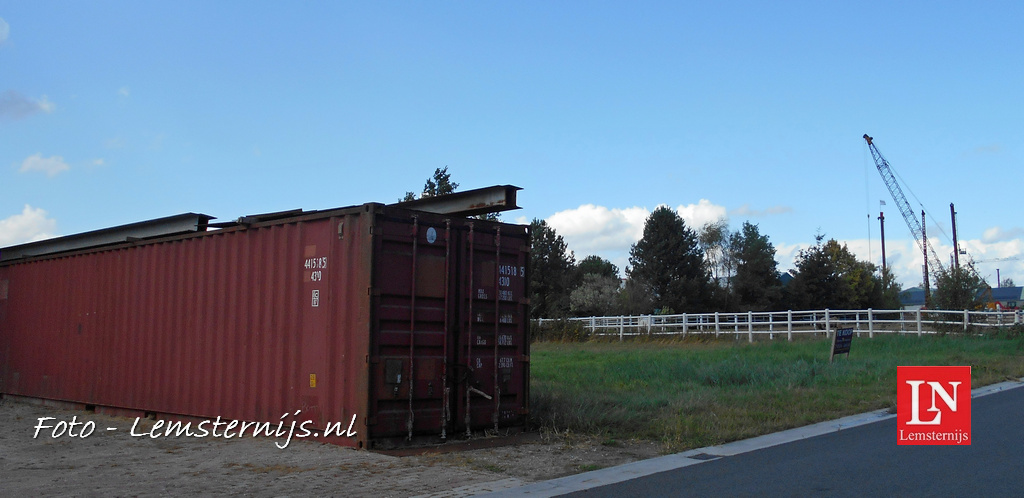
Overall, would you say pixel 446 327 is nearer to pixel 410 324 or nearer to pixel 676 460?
pixel 410 324

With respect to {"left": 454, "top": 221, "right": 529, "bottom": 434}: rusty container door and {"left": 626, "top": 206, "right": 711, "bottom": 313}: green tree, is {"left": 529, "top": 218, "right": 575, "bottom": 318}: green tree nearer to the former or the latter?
{"left": 626, "top": 206, "right": 711, "bottom": 313}: green tree

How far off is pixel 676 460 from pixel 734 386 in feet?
A: 21.0

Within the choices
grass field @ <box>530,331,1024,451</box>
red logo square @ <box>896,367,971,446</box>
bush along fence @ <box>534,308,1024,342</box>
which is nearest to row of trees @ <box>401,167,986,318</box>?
bush along fence @ <box>534,308,1024,342</box>

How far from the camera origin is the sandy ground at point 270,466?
23.2 feet

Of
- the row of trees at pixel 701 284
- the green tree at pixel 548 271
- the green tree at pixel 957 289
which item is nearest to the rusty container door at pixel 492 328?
the green tree at pixel 957 289

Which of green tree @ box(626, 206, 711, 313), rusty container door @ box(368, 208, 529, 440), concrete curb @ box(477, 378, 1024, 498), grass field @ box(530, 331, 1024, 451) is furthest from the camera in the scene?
green tree @ box(626, 206, 711, 313)

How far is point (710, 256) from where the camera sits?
258ft

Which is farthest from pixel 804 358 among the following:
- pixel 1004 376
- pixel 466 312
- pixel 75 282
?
pixel 75 282

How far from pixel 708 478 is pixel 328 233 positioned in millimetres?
5277

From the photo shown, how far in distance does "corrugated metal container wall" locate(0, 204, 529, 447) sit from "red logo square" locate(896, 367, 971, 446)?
486cm

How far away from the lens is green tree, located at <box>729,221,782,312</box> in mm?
67875

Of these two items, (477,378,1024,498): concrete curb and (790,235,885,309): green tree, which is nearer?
(477,378,1024,498): concrete curb

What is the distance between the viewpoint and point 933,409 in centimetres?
998

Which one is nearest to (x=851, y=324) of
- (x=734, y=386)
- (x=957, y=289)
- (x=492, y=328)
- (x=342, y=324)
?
(x=957, y=289)
